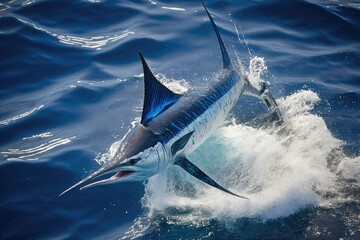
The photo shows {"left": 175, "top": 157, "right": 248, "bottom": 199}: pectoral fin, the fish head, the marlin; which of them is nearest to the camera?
the fish head

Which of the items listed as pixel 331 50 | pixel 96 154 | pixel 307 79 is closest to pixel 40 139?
pixel 96 154

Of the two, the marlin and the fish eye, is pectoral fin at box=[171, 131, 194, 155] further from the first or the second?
the fish eye

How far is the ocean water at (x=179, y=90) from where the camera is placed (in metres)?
4.48

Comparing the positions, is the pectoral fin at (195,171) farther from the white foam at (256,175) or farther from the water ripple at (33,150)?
the water ripple at (33,150)

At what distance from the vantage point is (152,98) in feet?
14.3

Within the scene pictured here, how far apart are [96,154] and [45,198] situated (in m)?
1.01

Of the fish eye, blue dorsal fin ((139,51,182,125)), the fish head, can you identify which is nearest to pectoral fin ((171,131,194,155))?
the fish head

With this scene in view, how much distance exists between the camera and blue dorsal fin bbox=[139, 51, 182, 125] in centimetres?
426

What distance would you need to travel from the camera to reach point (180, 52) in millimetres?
8500

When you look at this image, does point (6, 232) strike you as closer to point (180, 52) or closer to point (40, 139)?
point (40, 139)

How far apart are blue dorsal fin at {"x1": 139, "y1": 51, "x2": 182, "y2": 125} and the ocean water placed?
3.28ft

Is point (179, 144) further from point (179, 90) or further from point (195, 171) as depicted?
point (179, 90)

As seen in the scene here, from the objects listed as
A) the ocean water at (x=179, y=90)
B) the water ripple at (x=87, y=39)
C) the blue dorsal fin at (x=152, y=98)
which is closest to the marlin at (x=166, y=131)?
the blue dorsal fin at (x=152, y=98)

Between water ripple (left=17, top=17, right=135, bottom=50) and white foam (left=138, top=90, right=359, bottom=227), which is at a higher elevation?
water ripple (left=17, top=17, right=135, bottom=50)
